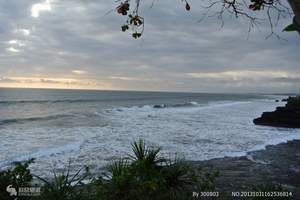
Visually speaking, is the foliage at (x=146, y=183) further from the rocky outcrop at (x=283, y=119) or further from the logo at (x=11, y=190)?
the rocky outcrop at (x=283, y=119)

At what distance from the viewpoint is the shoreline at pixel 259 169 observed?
9328 mm

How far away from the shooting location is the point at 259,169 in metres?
11.4

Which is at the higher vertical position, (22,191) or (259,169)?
(22,191)

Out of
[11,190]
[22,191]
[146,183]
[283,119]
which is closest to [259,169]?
[146,183]

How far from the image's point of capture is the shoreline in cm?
933

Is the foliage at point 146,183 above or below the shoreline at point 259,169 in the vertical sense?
above

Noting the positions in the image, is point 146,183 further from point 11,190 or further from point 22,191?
point 11,190

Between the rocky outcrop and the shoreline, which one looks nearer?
the shoreline

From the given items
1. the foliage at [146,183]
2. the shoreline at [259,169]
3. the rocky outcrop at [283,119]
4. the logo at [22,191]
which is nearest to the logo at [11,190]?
the logo at [22,191]

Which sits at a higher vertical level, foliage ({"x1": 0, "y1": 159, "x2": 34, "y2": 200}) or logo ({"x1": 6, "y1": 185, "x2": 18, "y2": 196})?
foliage ({"x1": 0, "y1": 159, "x2": 34, "y2": 200})

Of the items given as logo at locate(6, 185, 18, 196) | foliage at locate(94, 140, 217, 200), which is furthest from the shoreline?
A: logo at locate(6, 185, 18, 196)

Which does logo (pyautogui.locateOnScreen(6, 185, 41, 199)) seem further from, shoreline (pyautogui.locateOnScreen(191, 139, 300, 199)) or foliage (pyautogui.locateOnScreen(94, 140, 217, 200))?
shoreline (pyautogui.locateOnScreen(191, 139, 300, 199))

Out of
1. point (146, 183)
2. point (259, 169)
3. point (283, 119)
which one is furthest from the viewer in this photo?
point (283, 119)

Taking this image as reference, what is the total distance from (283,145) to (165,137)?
6.46 m
